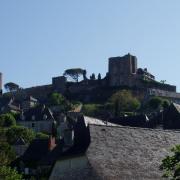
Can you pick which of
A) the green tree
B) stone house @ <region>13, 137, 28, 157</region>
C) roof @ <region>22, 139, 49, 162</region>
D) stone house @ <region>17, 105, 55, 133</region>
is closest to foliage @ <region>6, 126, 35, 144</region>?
stone house @ <region>13, 137, 28, 157</region>

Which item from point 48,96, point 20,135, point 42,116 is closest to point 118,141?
point 20,135

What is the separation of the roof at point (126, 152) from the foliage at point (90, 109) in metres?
102

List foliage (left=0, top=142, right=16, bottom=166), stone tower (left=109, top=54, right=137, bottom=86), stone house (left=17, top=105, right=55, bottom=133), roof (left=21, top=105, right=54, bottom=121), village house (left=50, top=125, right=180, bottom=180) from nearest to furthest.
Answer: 1. village house (left=50, top=125, right=180, bottom=180)
2. foliage (left=0, top=142, right=16, bottom=166)
3. stone house (left=17, top=105, right=55, bottom=133)
4. roof (left=21, top=105, right=54, bottom=121)
5. stone tower (left=109, top=54, right=137, bottom=86)

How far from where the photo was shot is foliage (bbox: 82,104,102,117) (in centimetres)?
14975

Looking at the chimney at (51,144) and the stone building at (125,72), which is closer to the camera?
the chimney at (51,144)

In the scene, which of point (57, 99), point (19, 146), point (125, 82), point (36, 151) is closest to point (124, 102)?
point (125, 82)

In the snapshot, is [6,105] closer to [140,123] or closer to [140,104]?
[140,104]

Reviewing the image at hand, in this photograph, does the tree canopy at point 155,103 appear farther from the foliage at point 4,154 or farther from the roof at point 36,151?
the foliage at point 4,154

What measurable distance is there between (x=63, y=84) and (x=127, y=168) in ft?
475

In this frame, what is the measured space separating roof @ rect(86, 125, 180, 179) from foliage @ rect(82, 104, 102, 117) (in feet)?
336

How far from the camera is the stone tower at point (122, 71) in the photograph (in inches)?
6865

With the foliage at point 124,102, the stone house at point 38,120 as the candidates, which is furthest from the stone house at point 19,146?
the foliage at point 124,102

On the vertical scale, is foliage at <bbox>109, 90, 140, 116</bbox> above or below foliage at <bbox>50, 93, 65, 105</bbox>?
below

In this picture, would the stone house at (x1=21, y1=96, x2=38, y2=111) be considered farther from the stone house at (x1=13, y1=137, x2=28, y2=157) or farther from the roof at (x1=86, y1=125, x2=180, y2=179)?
the roof at (x1=86, y1=125, x2=180, y2=179)
